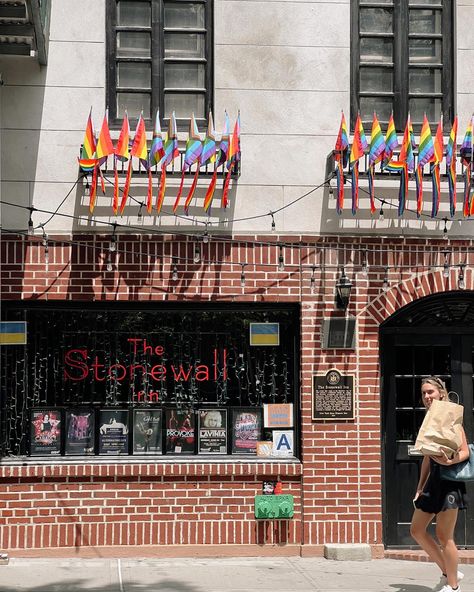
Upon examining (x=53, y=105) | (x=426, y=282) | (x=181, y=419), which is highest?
(x=53, y=105)

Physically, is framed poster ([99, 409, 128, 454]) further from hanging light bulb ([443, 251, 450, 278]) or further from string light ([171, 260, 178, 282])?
hanging light bulb ([443, 251, 450, 278])

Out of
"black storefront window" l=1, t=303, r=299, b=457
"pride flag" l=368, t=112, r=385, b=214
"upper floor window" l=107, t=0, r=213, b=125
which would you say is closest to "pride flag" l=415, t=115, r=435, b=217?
"pride flag" l=368, t=112, r=385, b=214

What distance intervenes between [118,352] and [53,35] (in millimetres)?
3311

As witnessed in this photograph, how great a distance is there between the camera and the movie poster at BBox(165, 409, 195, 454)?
1061 cm

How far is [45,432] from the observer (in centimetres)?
1047

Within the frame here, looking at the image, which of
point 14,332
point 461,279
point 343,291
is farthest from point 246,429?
point 461,279

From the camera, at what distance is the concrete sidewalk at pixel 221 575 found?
29.5 feet

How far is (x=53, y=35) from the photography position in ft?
34.5

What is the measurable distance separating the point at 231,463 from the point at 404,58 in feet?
15.1

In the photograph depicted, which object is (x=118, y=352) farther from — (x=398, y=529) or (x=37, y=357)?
(x=398, y=529)

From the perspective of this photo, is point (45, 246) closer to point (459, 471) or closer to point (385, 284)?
point (385, 284)

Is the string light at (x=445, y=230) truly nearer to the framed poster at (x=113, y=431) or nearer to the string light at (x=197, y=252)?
the string light at (x=197, y=252)

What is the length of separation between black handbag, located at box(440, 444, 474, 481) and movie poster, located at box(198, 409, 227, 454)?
2850mm

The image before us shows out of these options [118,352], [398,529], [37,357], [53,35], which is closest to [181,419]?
[118,352]
